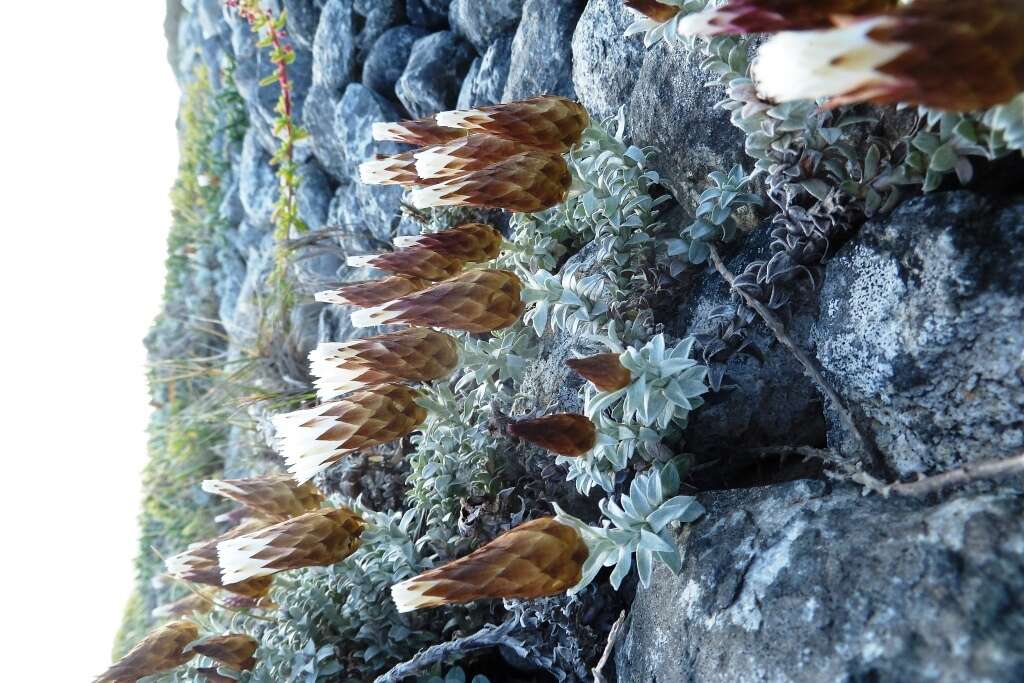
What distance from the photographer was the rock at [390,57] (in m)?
3.13

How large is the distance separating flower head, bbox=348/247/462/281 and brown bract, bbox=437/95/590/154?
33 cm

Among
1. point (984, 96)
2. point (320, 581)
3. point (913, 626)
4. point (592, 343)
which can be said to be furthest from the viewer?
point (320, 581)

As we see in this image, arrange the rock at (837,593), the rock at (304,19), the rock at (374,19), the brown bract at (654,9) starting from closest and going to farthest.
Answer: the rock at (837,593), the brown bract at (654,9), the rock at (374,19), the rock at (304,19)

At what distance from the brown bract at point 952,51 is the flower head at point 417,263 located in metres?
1.18

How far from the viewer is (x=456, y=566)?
128 centimetres

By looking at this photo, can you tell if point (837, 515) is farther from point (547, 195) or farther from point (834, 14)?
point (547, 195)

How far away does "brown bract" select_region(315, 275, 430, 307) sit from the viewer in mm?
1851

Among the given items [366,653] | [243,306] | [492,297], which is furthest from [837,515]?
[243,306]

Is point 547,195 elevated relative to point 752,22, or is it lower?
lower

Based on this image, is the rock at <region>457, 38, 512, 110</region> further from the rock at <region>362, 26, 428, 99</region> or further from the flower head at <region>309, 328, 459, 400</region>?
the flower head at <region>309, 328, 459, 400</region>

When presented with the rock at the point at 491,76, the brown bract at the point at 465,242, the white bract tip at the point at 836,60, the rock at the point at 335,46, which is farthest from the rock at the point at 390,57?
the white bract tip at the point at 836,60

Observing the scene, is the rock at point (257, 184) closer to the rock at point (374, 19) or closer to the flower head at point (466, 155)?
the rock at point (374, 19)

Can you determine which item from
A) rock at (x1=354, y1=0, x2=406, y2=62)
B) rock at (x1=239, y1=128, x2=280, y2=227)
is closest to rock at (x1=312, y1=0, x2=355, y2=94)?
rock at (x1=354, y1=0, x2=406, y2=62)

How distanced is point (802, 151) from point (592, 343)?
592mm
